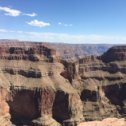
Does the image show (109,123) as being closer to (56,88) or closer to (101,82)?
(56,88)

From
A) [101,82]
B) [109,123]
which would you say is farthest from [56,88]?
[101,82]

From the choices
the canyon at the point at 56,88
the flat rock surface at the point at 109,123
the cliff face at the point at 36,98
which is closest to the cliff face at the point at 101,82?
the canyon at the point at 56,88

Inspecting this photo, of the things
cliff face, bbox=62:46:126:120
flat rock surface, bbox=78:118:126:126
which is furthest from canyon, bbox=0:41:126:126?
flat rock surface, bbox=78:118:126:126

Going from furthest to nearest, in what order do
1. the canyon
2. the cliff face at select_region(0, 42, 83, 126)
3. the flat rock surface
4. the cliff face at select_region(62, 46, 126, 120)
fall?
the cliff face at select_region(62, 46, 126, 120), the canyon, the cliff face at select_region(0, 42, 83, 126), the flat rock surface

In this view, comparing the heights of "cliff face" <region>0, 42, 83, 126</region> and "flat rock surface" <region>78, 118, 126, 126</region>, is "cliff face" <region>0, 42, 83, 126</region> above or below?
above

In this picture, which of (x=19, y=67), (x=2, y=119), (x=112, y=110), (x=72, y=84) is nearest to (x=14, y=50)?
(x=19, y=67)

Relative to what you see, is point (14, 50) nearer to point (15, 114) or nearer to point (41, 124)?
point (15, 114)

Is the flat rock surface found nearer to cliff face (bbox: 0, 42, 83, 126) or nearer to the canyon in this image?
the canyon

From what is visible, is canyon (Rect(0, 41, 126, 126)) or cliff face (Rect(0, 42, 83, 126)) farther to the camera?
canyon (Rect(0, 41, 126, 126))
